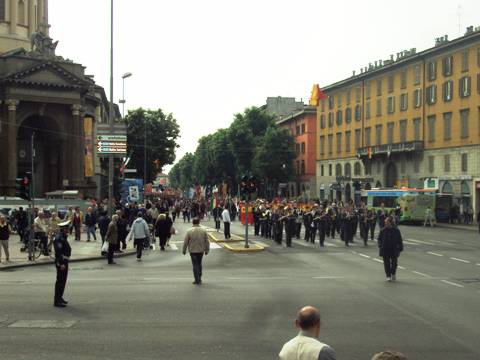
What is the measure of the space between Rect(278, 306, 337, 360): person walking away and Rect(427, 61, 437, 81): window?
5995 centimetres

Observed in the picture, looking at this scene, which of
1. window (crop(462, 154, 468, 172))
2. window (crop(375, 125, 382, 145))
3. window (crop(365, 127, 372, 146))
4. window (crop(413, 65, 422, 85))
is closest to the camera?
window (crop(462, 154, 468, 172))

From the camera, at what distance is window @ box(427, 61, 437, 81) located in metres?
61.1

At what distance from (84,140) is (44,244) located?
36.7 metres

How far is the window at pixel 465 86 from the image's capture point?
55.7 m

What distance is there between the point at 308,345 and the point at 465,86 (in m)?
55.6

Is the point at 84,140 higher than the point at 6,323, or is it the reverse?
the point at 84,140

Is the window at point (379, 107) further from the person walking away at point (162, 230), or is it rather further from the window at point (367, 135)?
the person walking away at point (162, 230)

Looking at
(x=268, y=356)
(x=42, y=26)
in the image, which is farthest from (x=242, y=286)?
(x=42, y=26)

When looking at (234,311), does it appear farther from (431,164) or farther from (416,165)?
(416,165)

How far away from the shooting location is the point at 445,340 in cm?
934

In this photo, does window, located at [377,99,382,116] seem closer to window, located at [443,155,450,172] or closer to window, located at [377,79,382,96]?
window, located at [377,79,382,96]

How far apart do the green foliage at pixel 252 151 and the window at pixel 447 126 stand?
1249 inches

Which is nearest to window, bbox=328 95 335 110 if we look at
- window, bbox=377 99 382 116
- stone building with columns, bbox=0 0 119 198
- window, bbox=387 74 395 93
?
window, bbox=377 99 382 116

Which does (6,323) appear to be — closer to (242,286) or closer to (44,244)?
(242,286)
